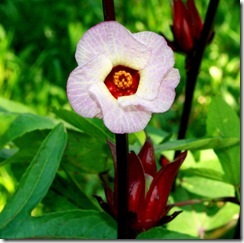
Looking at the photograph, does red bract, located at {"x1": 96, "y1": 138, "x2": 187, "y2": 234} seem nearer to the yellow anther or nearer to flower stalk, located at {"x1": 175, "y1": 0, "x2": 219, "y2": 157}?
the yellow anther

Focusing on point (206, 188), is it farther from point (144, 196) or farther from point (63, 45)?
point (63, 45)

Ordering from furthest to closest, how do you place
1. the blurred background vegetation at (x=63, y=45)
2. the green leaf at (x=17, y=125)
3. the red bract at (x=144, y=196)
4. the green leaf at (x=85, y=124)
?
the blurred background vegetation at (x=63, y=45) < the green leaf at (x=17, y=125) < the green leaf at (x=85, y=124) < the red bract at (x=144, y=196)

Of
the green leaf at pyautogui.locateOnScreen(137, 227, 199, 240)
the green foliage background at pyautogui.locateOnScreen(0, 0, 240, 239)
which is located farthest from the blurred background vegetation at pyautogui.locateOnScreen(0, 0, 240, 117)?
the green leaf at pyautogui.locateOnScreen(137, 227, 199, 240)

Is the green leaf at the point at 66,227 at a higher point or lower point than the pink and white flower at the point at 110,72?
lower

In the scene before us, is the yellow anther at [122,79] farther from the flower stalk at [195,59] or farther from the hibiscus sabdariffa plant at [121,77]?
the flower stalk at [195,59]

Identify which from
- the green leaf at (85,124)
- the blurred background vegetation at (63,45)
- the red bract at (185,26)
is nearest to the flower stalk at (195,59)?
the red bract at (185,26)

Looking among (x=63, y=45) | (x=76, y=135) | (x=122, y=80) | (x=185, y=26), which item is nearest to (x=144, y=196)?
(x=122, y=80)
